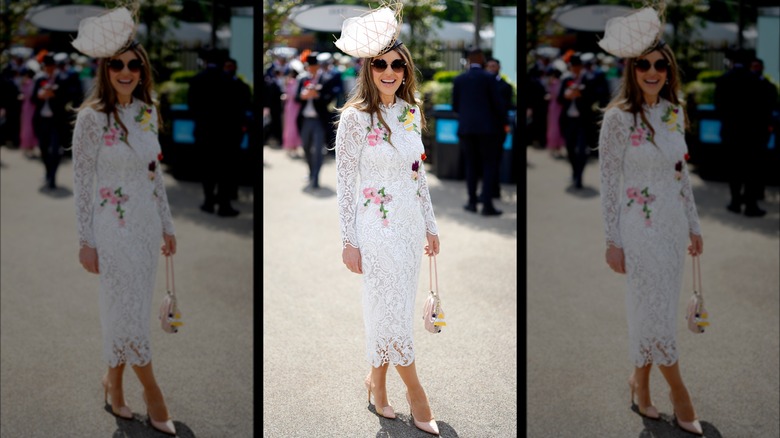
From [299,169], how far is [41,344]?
5276mm

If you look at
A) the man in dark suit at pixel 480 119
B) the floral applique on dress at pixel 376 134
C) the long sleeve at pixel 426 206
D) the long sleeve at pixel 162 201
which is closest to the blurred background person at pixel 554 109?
the long sleeve at pixel 426 206

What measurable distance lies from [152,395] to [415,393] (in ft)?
3.49

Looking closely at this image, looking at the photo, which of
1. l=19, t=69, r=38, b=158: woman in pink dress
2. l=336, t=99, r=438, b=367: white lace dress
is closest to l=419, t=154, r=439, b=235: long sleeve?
l=336, t=99, r=438, b=367: white lace dress

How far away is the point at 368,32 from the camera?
2.67m

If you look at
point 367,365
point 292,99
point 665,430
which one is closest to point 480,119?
point 292,99

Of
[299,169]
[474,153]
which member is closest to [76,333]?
[474,153]

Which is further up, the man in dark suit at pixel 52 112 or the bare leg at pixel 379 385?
the man in dark suit at pixel 52 112

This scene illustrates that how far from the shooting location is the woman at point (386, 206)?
2779mm

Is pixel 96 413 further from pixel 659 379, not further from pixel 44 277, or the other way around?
pixel 659 379

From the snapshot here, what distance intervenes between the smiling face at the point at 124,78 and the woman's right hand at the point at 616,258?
180cm

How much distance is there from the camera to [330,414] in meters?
2.97

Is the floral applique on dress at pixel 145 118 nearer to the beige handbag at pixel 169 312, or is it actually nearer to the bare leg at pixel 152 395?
the beige handbag at pixel 169 312

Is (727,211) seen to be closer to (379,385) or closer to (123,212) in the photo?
(379,385)

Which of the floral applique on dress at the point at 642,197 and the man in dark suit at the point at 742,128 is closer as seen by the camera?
the floral applique on dress at the point at 642,197
